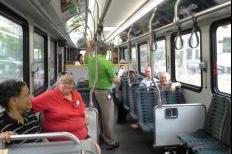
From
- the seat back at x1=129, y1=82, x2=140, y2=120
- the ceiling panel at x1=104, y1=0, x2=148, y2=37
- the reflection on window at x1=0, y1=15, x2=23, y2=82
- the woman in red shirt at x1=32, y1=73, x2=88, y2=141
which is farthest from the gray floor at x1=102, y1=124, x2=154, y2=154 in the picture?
the ceiling panel at x1=104, y1=0, x2=148, y2=37

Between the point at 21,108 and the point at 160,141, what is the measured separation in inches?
84.4

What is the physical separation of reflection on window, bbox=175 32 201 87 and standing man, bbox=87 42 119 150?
118cm

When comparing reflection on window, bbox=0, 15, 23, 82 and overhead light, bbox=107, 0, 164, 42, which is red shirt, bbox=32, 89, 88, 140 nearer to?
reflection on window, bbox=0, 15, 23, 82

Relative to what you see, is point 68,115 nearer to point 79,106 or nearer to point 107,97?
point 79,106

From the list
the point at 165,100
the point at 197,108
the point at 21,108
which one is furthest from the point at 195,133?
the point at 21,108

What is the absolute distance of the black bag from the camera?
13.5 feet

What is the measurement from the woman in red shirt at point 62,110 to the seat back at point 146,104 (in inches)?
79.8

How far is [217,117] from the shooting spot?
4.23 m

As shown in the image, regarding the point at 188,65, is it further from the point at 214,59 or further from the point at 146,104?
the point at 214,59

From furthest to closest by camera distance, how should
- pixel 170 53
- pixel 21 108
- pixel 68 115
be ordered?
pixel 170 53
pixel 68 115
pixel 21 108

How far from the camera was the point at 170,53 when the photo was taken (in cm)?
668

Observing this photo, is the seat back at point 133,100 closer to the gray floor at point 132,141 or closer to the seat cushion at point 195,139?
the gray floor at point 132,141

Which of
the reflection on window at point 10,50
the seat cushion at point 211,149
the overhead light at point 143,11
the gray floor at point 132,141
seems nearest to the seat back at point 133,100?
the gray floor at point 132,141

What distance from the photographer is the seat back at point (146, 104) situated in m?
5.41
